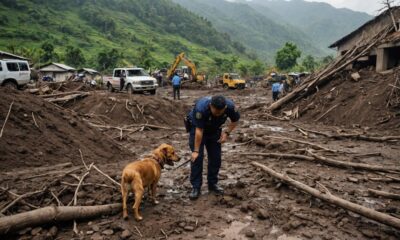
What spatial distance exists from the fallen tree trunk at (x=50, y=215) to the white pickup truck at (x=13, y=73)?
55.5ft

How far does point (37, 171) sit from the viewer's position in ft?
18.6

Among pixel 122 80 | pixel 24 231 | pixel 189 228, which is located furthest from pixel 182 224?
pixel 122 80

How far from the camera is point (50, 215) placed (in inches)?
151

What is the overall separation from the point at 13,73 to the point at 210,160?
17.9 meters

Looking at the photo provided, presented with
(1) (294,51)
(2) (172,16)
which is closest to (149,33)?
(2) (172,16)

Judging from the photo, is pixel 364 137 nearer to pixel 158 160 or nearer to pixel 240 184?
pixel 240 184

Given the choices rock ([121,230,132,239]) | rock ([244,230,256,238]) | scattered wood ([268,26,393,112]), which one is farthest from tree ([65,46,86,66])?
rock ([244,230,256,238])

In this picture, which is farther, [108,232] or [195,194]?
[195,194]

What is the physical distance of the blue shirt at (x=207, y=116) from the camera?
479 centimetres

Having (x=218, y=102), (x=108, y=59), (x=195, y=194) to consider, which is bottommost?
(x=195, y=194)

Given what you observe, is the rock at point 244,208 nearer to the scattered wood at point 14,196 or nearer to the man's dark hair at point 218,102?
the man's dark hair at point 218,102

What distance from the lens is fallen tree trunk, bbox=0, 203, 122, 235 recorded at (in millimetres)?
3581

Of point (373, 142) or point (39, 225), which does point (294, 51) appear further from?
point (39, 225)

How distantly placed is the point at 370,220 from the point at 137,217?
10.1ft
